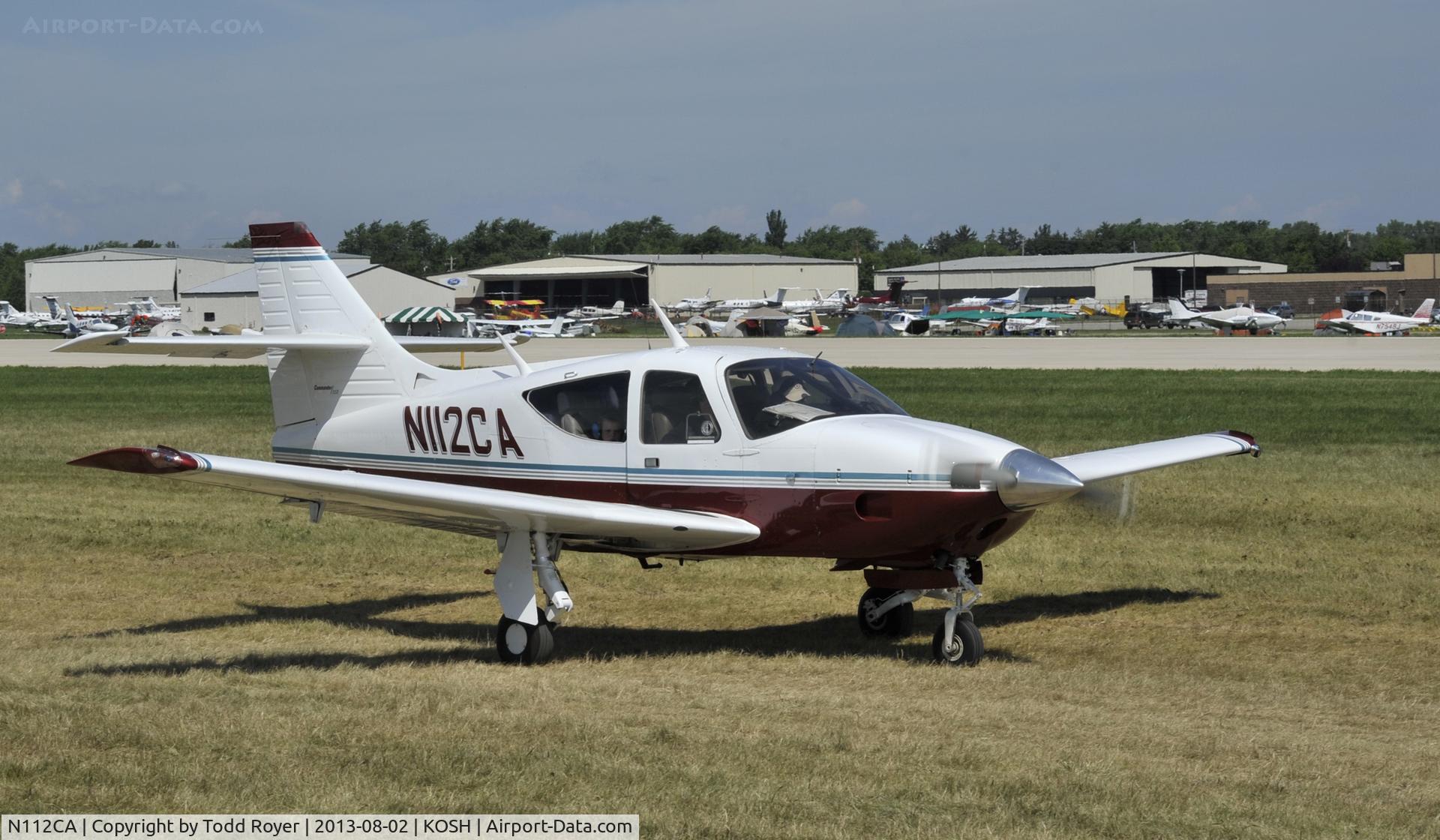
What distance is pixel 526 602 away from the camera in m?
9.83

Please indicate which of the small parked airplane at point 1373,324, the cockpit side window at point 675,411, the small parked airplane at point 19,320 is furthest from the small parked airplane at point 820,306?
the cockpit side window at point 675,411

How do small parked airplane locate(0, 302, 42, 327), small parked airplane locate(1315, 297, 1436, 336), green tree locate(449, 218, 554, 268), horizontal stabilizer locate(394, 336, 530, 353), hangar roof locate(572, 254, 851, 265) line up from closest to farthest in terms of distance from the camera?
horizontal stabilizer locate(394, 336, 530, 353)
small parked airplane locate(1315, 297, 1436, 336)
small parked airplane locate(0, 302, 42, 327)
hangar roof locate(572, 254, 851, 265)
green tree locate(449, 218, 554, 268)

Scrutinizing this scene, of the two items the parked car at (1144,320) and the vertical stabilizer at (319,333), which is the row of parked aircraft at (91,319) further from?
the vertical stabilizer at (319,333)

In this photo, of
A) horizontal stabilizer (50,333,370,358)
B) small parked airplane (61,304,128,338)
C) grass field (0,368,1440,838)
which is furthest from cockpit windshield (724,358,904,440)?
small parked airplane (61,304,128,338)

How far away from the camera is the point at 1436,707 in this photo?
325 inches

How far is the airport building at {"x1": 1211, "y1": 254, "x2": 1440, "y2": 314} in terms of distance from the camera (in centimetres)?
12788

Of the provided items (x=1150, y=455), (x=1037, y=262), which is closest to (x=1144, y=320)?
(x=1037, y=262)

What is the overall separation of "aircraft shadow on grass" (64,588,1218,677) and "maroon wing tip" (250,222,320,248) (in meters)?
2.95

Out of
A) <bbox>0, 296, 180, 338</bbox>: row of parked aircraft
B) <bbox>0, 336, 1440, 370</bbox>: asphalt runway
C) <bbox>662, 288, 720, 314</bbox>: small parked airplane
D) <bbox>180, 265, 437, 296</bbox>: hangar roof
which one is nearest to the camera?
<bbox>0, 336, 1440, 370</bbox>: asphalt runway

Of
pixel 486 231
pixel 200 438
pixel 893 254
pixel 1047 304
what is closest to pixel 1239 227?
pixel 893 254

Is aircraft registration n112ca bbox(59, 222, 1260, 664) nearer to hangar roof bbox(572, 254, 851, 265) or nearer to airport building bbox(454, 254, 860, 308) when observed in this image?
airport building bbox(454, 254, 860, 308)

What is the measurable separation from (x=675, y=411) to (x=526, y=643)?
5.90 feet

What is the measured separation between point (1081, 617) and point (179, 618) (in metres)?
6.98

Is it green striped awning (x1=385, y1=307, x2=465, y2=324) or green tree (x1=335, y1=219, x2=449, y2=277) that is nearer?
green striped awning (x1=385, y1=307, x2=465, y2=324)
